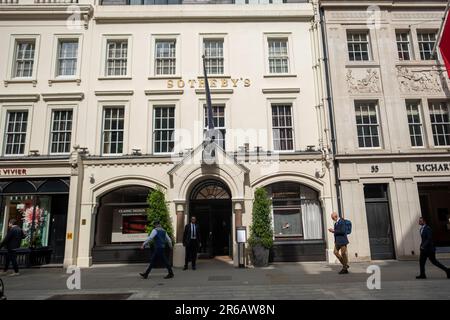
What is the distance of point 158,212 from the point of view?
1300cm

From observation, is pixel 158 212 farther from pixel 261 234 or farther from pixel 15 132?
pixel 15 132

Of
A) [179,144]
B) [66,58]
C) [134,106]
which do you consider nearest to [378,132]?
[179,144]

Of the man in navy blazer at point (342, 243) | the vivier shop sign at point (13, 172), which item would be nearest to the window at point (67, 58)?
the vivier shop sign at point (13, 172)

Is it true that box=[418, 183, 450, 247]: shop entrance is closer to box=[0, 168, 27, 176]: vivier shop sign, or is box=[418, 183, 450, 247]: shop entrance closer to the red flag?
the red flag

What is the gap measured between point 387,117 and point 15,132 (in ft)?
56.8

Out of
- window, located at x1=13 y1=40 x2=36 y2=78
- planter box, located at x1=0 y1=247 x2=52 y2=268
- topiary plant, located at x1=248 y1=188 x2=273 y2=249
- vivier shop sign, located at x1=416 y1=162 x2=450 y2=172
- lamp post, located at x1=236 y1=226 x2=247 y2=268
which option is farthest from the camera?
window, located at x1=13 y1=40 x2=36 y2=78

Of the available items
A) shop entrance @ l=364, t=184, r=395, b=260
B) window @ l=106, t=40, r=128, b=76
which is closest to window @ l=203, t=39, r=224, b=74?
window @ l=106, t=40, r=128, b=76

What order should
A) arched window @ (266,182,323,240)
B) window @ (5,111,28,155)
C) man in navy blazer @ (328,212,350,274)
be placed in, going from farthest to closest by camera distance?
window @ (5,111,28,155), arched window @ (266,182,323,240), man in navy blazer @ (328,212,350,274)

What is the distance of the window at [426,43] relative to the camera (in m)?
15.4

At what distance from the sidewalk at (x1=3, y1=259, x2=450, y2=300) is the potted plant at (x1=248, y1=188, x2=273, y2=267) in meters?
0.60

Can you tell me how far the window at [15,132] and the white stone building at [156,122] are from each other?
0.05m

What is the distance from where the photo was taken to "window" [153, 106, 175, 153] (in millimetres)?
14545
